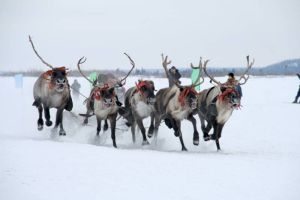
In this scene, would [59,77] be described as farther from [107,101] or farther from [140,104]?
[140,104]

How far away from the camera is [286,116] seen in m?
21.2

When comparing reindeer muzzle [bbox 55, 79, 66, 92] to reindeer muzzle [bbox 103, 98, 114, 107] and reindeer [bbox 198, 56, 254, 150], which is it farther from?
reindeer [bbox 198, 56, 254, 150]

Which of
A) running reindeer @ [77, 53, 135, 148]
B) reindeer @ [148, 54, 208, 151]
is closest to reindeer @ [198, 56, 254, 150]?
reindeer @ [148, 54, 208, 151]

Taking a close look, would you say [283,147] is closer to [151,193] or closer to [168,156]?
[168,156]

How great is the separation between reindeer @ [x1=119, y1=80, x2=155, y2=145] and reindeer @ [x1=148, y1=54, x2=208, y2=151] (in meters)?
0.29

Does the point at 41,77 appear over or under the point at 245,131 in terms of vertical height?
over

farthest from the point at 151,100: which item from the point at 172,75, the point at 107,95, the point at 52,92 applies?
the point at 52,92

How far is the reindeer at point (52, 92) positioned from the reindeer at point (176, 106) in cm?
250

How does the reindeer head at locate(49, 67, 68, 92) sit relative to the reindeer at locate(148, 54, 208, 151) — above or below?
above

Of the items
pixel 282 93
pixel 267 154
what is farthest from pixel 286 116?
pixel 282 93

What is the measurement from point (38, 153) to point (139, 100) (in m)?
4.62

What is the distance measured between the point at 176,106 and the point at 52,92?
3434 mm

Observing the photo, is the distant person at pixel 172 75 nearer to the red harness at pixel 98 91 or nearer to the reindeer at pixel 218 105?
the reindeer at pixel 218 105

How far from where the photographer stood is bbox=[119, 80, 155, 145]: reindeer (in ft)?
45.4
